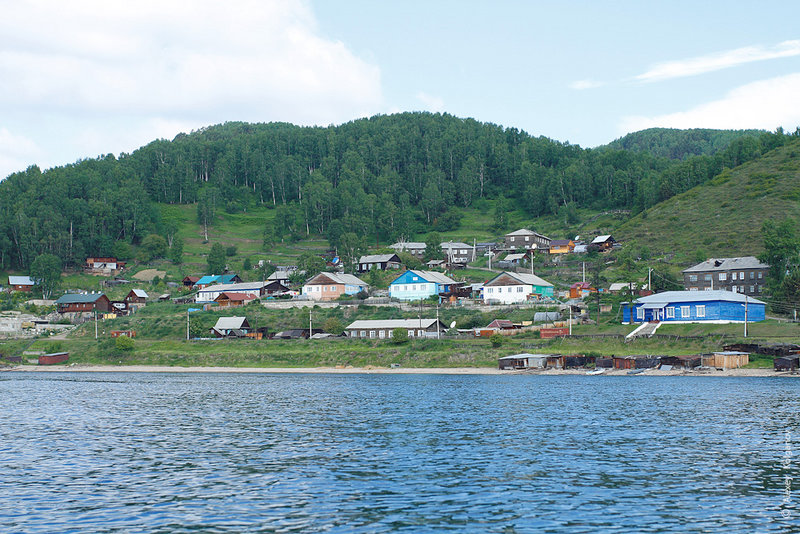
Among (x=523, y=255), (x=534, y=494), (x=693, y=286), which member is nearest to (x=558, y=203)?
(x=523, y=255)

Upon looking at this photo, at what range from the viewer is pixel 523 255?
14250 centimetres

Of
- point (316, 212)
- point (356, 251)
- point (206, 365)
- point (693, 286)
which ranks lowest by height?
point (206, 365)

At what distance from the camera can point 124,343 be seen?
9362 centimetres

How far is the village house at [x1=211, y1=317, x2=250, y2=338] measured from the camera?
101 meters

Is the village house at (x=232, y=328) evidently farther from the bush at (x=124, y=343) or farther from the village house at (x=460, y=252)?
the village house at (x=460, y=252)

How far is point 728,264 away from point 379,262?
65.1m

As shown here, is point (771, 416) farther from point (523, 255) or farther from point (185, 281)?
point (185, 281)

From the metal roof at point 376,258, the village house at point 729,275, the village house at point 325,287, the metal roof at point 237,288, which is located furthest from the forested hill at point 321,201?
the village house at point 729,275

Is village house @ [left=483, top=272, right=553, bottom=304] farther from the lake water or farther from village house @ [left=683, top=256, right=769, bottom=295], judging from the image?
the lake water

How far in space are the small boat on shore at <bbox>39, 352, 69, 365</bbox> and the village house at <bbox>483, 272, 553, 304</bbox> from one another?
6047 cm

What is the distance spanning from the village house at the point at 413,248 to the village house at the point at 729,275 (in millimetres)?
58745

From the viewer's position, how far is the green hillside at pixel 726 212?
→ 126938 mm

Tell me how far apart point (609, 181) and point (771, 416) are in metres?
150

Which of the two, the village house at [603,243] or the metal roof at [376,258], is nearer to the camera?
the village house at [603,243]
